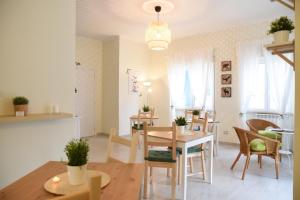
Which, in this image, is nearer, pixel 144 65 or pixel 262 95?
Result: pixel 262 95

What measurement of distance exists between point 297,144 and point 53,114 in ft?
8.42

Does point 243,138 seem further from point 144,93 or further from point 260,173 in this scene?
point 144,93

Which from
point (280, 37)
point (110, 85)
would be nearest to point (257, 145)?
point (280, 37)

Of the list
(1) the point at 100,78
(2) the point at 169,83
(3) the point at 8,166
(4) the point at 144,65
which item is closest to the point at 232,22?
(2) the point at 169,83

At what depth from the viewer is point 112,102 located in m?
6.81

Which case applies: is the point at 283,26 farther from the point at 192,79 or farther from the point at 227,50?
the point at 192,79

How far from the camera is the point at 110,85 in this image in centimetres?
689

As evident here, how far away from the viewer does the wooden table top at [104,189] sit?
119 centimetres

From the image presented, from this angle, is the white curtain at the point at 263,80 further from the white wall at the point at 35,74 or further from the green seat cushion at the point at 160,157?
the white wall at the point at 35,74

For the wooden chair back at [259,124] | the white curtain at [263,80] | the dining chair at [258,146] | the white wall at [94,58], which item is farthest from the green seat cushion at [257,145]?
the white wall at [94,58]

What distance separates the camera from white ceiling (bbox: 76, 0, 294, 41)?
14.2 feet

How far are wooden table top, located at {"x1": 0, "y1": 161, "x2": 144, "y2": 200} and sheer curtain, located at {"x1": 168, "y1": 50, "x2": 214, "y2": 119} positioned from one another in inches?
192

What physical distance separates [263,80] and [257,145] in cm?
243

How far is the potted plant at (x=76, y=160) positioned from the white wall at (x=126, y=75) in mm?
5316
